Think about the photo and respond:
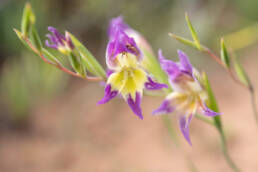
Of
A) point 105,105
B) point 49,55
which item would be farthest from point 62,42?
point 105,105

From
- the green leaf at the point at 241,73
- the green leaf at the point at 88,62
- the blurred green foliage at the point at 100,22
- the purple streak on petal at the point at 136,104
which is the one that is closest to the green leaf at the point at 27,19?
the green leaf at the point at 88,62

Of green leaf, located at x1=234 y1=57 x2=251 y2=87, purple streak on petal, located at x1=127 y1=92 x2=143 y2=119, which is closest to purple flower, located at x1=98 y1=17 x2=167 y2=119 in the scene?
purple streak on petal, located at x1=127 y1=92 x2=143 y2=119

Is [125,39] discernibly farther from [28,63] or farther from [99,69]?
[28,63]

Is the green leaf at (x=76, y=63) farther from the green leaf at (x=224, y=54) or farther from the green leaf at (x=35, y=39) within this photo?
the green leaf at (x=224, y=54)

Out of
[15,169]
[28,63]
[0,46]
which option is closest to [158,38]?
[28,63]

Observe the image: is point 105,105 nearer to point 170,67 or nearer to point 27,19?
point 170,67
